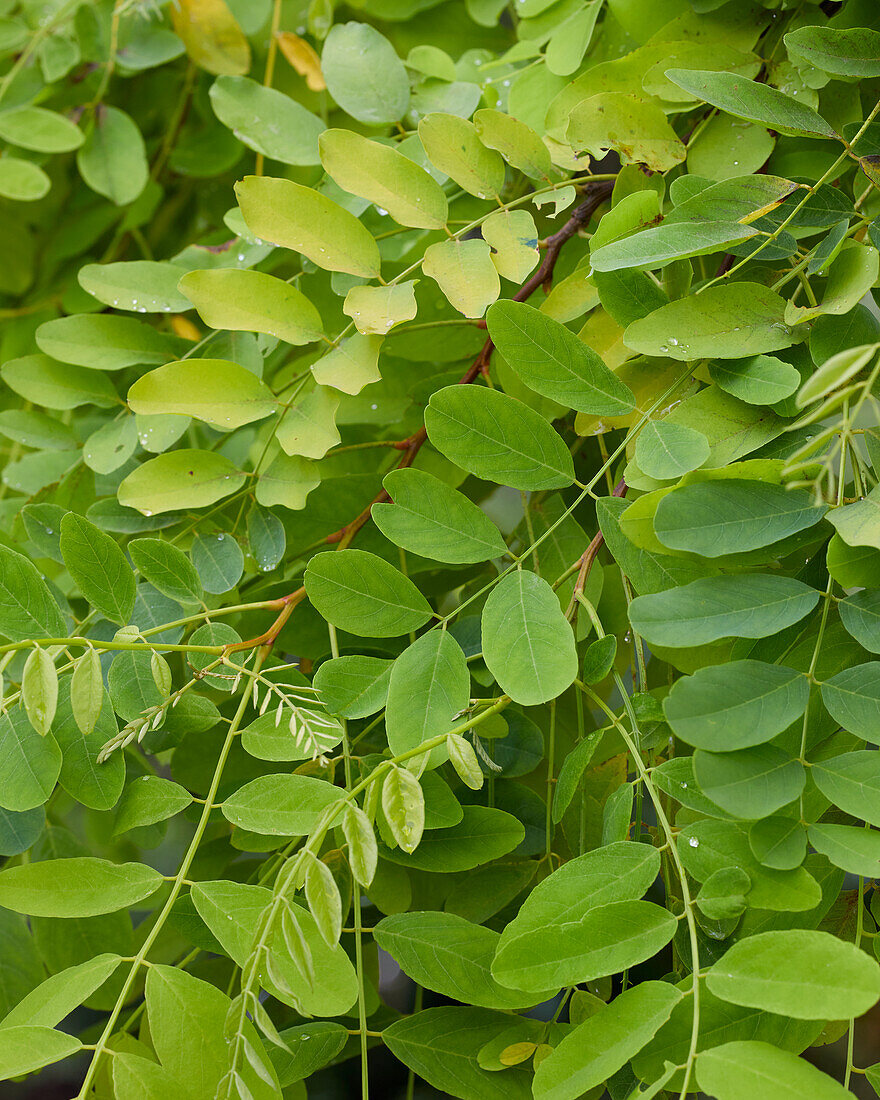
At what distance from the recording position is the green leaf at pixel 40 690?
0.32m

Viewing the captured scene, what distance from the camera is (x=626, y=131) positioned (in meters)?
0.41

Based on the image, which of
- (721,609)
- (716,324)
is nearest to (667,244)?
(716,324)

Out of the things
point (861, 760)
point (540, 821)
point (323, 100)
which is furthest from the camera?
point (323, 100)

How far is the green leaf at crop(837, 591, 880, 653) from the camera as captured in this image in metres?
0.31

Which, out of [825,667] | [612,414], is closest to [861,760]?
[825,667]

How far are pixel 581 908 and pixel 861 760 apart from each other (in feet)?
0.37

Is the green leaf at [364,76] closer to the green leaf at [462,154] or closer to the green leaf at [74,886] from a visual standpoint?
the green leaf at [462,154]

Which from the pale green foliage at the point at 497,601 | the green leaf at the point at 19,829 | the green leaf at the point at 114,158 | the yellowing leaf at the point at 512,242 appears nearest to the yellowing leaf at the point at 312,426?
the pale green foliage at the point at 497,601

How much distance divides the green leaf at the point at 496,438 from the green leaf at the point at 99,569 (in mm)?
152

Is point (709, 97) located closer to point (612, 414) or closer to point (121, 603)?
point (612, 414)

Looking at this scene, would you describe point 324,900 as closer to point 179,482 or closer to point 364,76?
point 179,482

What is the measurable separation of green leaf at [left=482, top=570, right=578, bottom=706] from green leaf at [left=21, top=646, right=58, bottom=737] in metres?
0.16

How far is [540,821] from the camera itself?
1.43ft

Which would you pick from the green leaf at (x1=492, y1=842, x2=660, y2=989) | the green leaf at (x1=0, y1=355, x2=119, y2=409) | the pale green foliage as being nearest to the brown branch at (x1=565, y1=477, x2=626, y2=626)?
the pale green foliage
